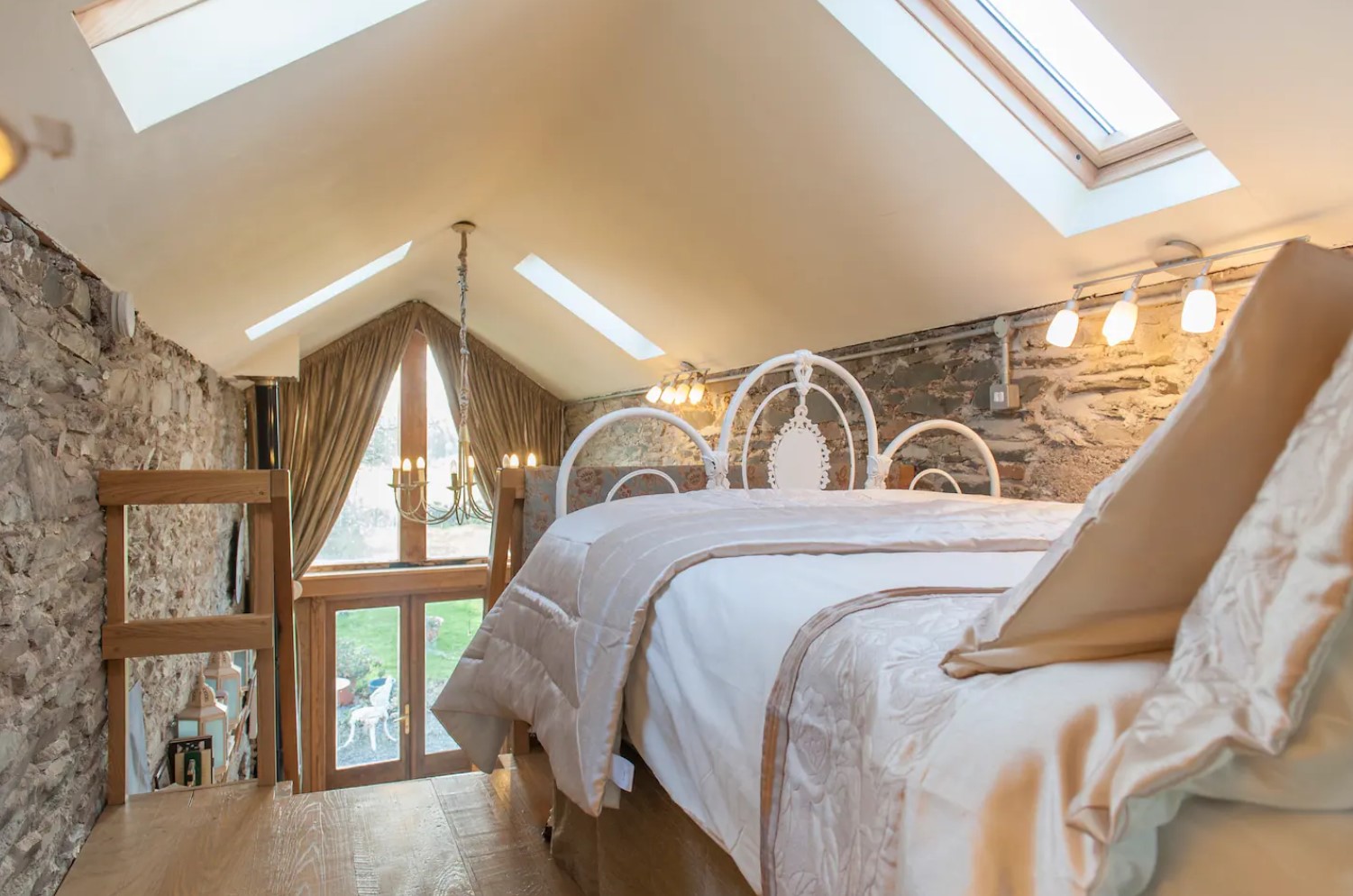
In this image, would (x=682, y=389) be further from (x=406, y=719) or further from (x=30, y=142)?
(x=30, y=142)

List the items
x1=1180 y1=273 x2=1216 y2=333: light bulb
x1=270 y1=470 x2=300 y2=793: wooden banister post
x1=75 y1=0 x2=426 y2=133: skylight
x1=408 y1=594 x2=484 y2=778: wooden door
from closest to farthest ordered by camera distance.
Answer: x1=75 y1=0 x2=426 y2=133: skylight < x1=270 y1=470 x2=300 y2=793: wooden banister post < x1=1180 y1=273 x2=1216 y2=333: light bulb < x1=408 y1=594 x2=484 y2=778: wooden door

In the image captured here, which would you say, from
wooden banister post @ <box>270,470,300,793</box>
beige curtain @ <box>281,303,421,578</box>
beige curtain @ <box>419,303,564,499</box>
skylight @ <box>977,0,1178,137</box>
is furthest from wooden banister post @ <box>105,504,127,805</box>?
beige curtain @ <box>419,303,564,499</box>

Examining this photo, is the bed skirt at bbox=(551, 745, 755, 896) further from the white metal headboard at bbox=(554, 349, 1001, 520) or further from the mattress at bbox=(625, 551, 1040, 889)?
the white metal headboard at bbox=(554, 349, 1001, 520)

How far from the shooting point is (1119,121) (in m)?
2.71

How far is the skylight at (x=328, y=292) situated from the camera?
13.9ft

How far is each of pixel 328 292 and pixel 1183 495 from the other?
16.0 ft

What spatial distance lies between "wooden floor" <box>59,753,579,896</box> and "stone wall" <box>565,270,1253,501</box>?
218 centimetres

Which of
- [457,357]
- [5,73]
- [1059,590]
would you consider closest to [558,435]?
[457,357]

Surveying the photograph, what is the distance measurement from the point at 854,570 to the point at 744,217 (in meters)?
2.69

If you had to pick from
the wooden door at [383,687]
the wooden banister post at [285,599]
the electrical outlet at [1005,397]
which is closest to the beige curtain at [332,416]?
the wooden door at [383,687]

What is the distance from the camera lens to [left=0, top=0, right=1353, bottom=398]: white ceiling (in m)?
1.87

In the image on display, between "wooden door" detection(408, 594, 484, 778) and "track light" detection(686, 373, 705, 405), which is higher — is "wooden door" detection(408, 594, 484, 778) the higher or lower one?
the lower one

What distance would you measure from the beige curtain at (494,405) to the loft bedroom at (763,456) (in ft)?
7.35

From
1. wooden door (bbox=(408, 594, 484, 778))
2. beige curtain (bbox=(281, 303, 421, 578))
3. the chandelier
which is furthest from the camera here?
beige curtain (bbox=(281, 303, 421, 578))
